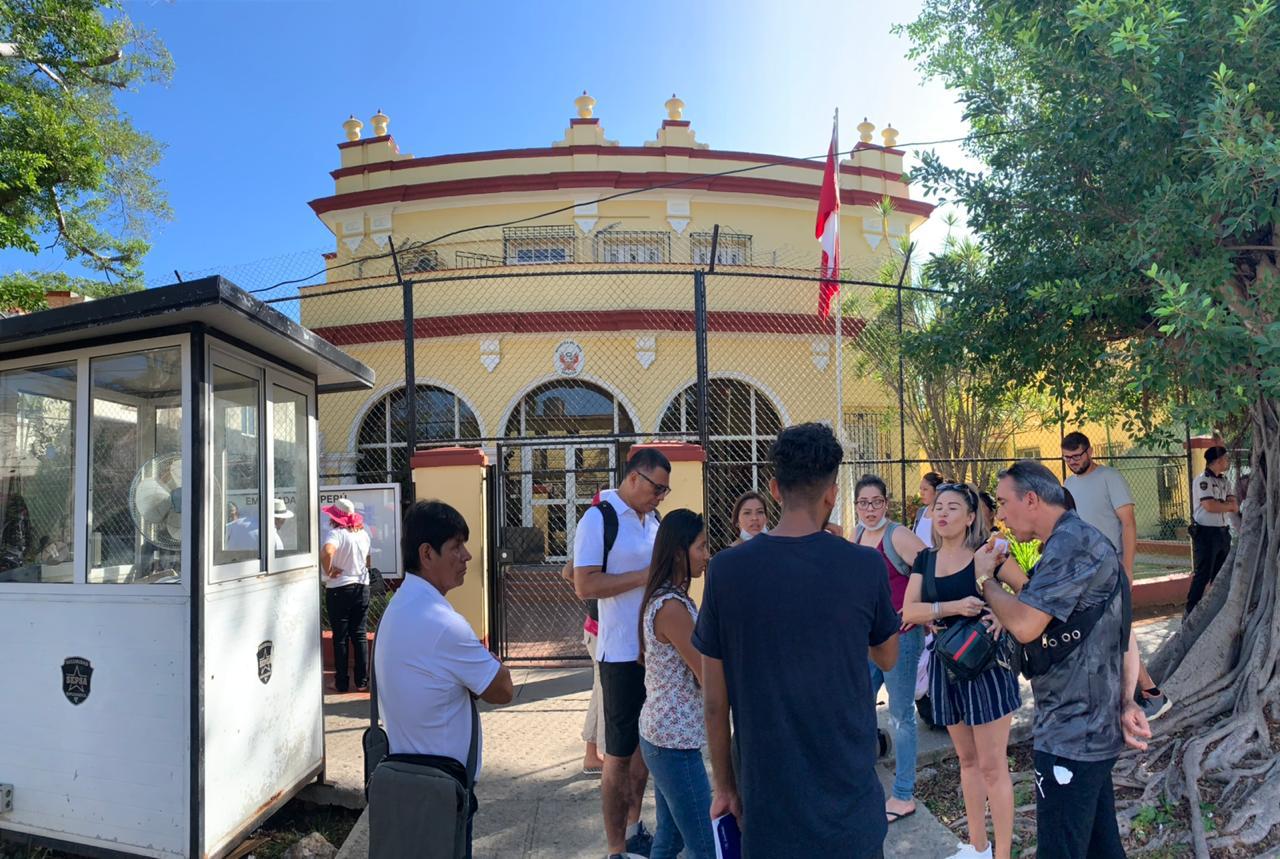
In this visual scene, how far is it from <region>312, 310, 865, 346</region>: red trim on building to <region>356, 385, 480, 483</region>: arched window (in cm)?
110

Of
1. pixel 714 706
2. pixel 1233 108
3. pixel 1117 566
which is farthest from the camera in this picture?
pixel 1233 108

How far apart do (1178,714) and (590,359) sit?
10263mm

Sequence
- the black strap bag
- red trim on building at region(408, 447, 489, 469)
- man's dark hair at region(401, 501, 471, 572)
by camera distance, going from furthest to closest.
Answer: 1. red trim on building at region(408, 447, 489, 469)
2. man's dark hair at region(401, 501, 471, 572)
3. the black strap bag

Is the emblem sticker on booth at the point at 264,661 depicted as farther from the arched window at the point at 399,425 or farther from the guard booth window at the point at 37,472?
the arched window at the point at 399,425

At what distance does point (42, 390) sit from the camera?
14.0 feet

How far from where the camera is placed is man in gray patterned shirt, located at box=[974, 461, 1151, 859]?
2783mm

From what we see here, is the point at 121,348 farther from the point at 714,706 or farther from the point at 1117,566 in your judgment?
the point at 1117,566

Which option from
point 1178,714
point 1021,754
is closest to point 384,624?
point 1021,754

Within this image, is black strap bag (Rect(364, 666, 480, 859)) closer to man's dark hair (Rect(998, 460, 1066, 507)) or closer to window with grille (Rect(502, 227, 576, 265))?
man's dark hair (Rect(998, 460, 1066, 507))

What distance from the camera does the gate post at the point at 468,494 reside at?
7.36m

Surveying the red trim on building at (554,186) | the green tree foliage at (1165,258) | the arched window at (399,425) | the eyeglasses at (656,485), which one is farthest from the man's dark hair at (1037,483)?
the red trim on building at (554,186)

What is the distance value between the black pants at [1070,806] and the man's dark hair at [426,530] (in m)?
2.20

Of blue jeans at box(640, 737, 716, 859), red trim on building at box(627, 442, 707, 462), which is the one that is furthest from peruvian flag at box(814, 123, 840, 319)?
blue jeans at box(640, 737, 716, 859)

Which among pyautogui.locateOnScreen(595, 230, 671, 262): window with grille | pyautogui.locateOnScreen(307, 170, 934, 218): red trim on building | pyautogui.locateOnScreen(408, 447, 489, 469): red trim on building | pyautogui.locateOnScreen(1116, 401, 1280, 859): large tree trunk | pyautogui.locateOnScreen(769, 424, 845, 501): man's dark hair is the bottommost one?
pyautogui.locateOnScreen(1116, 401, 1280, 859): large tree trunk
